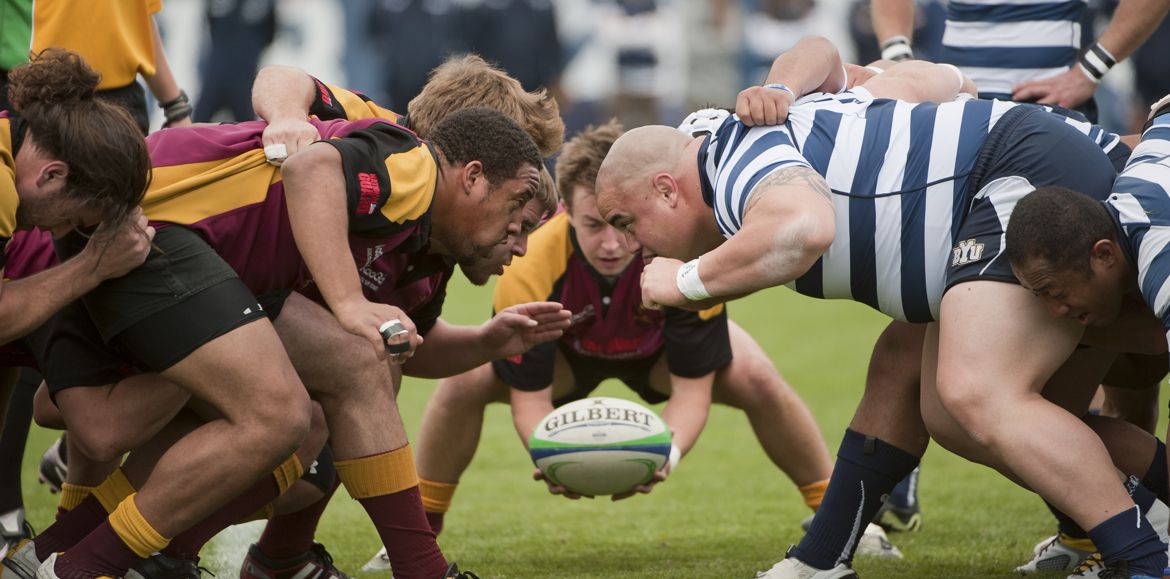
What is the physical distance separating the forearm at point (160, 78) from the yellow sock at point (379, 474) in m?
2.33

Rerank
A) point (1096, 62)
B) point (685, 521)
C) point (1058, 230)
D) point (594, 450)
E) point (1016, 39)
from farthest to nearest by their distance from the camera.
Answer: point (685, 521), point (1016, 39), point (1096, 62), point (594, 450), point (1058, 230)

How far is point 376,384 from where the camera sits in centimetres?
403

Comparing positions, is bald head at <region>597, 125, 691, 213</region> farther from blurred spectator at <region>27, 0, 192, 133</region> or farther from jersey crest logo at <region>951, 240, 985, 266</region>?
blurred spectator at <region>27, 0, 192, 133</region>

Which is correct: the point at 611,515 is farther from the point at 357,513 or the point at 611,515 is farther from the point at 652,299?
the point at 652,299

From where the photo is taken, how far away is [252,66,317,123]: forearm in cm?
430

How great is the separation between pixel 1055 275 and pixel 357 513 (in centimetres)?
385

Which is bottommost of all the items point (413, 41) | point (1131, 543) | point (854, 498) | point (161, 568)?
point (413, 41)

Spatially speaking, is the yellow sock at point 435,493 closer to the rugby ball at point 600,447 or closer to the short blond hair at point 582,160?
the rugby ball at point 600,447

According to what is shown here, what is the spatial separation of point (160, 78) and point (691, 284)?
2.91 meters

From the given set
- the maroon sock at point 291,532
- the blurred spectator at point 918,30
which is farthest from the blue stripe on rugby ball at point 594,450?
the blurred spectator at point 918,30

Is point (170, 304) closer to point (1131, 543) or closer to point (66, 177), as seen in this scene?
point (66, 177)

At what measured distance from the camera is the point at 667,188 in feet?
13.1

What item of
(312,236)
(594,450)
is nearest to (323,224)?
(312,236)

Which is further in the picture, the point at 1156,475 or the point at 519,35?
the point at 519,35
